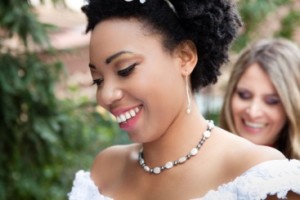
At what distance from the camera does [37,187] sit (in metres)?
3.62

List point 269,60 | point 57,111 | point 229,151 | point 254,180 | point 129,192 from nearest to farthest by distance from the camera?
1. point 254,180
2. point 229,151
3. point 129,192
4. point 269,60
5. point 57,111

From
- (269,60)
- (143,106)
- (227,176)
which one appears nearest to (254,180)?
(227,176)

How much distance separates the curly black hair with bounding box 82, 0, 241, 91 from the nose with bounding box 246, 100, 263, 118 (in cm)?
96

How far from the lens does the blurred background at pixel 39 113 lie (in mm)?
3291

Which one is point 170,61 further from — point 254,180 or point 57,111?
point 57,111

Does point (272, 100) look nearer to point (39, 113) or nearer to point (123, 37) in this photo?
point (123, 37)

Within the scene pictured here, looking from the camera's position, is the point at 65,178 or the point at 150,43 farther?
the point at 65,178

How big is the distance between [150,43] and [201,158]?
0.35 m

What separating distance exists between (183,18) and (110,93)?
0.29 metres

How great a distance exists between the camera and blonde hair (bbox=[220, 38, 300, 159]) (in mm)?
2654

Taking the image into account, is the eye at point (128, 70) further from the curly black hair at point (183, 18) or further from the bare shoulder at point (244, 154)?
the bare shoulder at point (244, 154)

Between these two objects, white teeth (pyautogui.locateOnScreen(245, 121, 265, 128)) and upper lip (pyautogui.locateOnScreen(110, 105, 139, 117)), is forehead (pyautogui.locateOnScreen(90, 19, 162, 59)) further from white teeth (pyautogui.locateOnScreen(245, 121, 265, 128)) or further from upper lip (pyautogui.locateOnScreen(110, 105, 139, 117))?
white teeth (pyautogui.locateOnScreen(245, 121, 265, 128))

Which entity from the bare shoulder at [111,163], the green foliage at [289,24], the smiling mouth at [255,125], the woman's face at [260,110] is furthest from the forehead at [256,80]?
the green foliage at [289,24]

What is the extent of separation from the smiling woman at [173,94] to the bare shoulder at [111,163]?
0.13 metres
